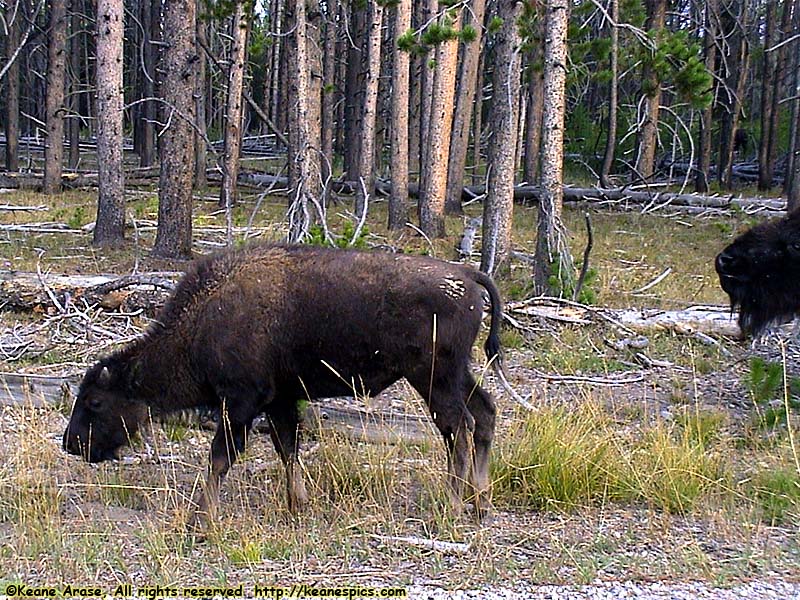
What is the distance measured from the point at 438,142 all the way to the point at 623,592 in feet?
44.3

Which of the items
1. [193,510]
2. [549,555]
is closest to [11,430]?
[193,510]

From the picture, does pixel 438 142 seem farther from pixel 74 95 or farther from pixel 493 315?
pixel 74 95

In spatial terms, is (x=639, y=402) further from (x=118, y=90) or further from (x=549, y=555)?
(x=118, y=90)

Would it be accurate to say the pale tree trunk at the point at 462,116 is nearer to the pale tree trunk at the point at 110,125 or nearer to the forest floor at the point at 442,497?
the pale tree trunk at the point at 110,125

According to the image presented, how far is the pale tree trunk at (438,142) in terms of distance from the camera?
54.6ft

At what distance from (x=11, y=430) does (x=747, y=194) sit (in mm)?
25340

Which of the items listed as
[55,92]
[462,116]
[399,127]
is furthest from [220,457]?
[55,92]

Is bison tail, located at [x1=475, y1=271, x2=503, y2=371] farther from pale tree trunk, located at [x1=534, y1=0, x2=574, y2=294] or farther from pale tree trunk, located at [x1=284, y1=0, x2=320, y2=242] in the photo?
pale tree trunk, located at [x1=284, y1=0, x2=320, y2=242]

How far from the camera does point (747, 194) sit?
27.7 metres

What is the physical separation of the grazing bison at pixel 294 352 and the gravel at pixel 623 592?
42.9 inches

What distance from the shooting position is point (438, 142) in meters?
17.1

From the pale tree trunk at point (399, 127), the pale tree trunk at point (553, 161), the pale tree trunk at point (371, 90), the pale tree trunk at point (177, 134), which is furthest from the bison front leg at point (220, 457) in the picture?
the pale tree trunk at point (399, 127)

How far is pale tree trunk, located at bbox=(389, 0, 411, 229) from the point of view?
17625mm

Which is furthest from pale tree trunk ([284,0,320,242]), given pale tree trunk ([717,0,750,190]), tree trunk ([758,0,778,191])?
tree trunk ([758,0,778,191])
